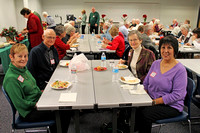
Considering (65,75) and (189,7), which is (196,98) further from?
(189,7)

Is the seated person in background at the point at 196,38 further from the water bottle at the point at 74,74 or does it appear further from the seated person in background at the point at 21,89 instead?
the seated person in background at the point at 21,89

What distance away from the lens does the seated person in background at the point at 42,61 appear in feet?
8.77

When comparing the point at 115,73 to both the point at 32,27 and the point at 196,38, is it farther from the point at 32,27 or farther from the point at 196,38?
the point at 32,27

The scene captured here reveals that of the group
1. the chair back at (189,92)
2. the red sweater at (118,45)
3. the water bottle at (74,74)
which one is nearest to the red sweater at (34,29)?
the red sweater at (118,45)

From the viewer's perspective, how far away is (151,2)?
12.7 meters

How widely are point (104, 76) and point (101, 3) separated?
427 inches

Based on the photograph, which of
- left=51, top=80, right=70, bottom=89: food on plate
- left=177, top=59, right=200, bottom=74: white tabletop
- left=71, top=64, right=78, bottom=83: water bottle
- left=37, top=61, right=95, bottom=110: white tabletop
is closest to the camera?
left=37, top=61, right=95, bottom=110: white tabletop

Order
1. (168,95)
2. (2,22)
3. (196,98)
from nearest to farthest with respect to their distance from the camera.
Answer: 1. (168,95)
2. (196,98)
3. (2,22)

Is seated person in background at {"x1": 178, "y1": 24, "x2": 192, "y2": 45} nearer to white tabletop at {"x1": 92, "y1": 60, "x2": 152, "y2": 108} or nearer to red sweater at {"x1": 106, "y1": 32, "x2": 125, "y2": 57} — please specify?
red sweater at {"x1": 106, "y1": 32, "x2": 125, "y2": 57}

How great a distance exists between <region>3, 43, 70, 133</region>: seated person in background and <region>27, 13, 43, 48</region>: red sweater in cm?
374

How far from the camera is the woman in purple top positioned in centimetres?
198

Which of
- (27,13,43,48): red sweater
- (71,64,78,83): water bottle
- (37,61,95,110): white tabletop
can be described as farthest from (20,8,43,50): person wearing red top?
(71,64,78,83): water bottle

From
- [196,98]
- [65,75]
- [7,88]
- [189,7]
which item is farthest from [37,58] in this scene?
[189,7]

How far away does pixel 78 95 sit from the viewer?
6.38ft
